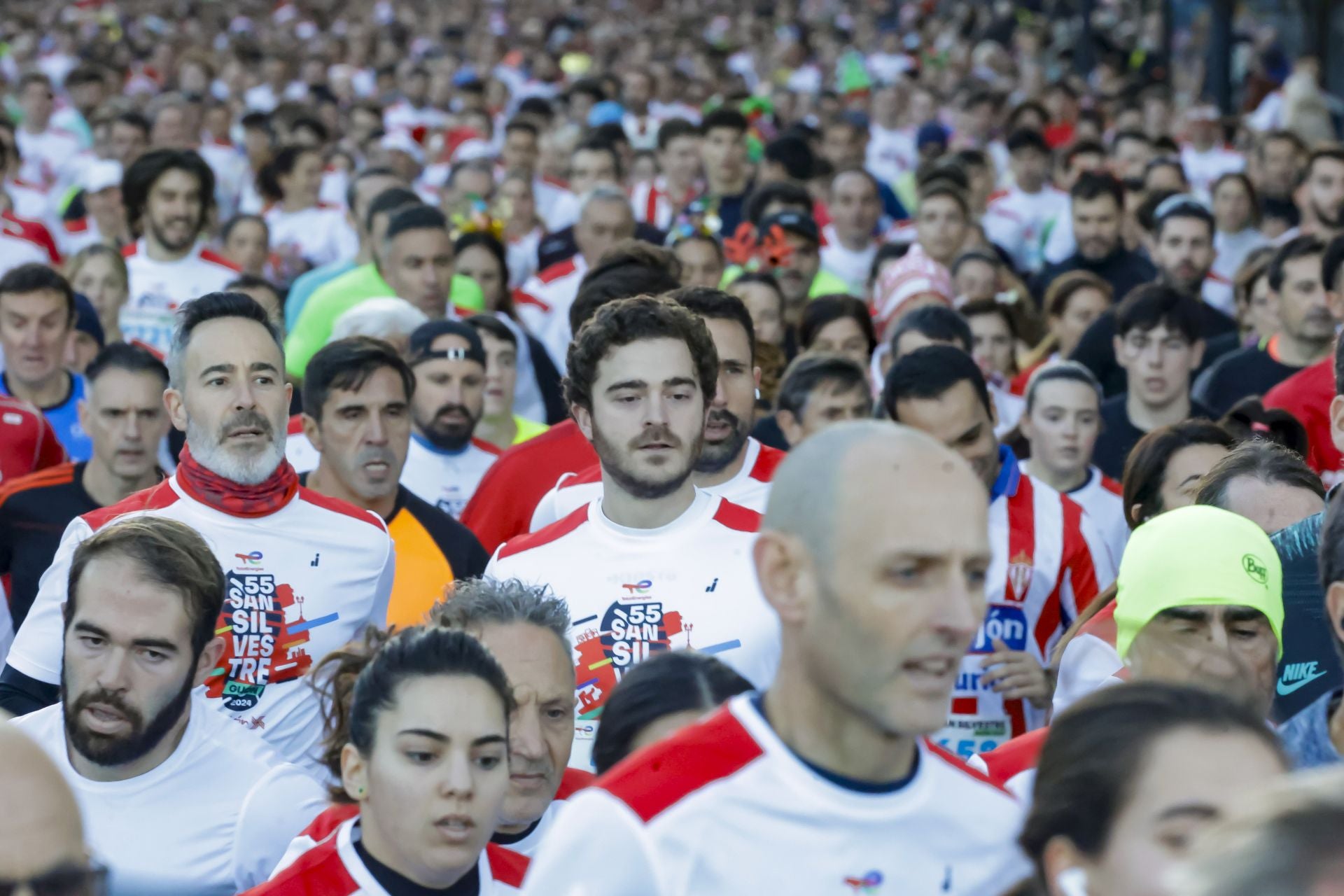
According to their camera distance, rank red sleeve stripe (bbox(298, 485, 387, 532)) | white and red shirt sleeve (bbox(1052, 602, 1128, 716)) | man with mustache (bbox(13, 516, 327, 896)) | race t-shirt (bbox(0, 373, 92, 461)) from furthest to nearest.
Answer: race t-shirt (bbox(0, 373, 92, 461)) → red sleeve stripe (bbox(298, 485, 387, 532)) → white and red shirt sleeve (bbox(1052, 602, 1128, 716)) → man with mustache (bbox(13, 516, 327, 896))

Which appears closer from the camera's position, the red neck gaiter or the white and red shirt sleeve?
the white and red shirt sleeve

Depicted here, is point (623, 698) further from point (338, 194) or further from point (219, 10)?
point (219, 10)

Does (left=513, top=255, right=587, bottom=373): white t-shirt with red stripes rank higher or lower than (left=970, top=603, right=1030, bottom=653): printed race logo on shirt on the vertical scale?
higher

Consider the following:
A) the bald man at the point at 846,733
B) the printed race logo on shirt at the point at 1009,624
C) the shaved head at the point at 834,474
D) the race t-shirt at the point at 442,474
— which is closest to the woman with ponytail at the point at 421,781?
the bald man at the point at 846,733

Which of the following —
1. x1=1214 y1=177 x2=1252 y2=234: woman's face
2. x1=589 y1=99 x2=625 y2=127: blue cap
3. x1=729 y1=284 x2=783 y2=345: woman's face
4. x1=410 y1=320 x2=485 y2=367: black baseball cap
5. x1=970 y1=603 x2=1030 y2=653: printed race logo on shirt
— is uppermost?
x1=589 y1=99 x2=625 y2=127: blue cap

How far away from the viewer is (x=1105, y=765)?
2.62 metres

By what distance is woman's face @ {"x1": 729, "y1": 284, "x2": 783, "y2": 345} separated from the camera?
8945 mm

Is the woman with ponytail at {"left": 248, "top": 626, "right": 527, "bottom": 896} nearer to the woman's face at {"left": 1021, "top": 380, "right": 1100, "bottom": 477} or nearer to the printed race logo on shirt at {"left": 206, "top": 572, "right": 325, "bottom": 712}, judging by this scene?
the printed race logo on shirt at {"left": 206, "top": 572, "right": 325, "bottom": 712}

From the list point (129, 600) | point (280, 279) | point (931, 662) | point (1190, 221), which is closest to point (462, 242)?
point (280, 279)

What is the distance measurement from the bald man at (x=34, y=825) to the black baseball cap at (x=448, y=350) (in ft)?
17.1

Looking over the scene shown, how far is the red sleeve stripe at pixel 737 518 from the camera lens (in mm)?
4949

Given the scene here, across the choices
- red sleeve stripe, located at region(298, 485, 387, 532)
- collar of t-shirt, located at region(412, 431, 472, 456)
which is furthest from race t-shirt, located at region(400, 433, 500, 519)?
red sleeve stripe, located at region(298, 485, 387, 532)

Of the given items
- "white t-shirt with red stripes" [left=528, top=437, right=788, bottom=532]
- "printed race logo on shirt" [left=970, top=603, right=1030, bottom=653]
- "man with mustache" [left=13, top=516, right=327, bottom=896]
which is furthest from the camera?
"printed race logo on shirt" [left=970, top=603, right=1030, bottom=653]

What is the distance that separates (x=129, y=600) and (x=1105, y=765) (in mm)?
2621
